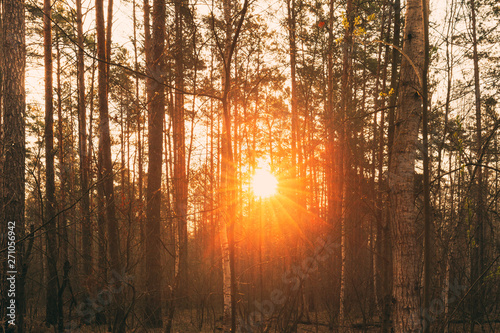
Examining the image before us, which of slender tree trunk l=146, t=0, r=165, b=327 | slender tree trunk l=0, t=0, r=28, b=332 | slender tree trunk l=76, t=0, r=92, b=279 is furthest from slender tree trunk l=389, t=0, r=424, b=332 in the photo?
slender tree trunk l=0, t=0, r=28, b=332

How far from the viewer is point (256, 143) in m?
15.6

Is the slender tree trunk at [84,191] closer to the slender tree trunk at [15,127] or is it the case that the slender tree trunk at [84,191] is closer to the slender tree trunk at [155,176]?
the slender tree trunk at [15,127]

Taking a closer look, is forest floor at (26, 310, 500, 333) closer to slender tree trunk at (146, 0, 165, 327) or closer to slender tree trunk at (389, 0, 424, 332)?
slender tree trunk at (146, 0, 165, 327)

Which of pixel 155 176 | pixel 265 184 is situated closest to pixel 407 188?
pixel 155 176

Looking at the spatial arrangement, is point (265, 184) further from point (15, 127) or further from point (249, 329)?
point (15, 127)

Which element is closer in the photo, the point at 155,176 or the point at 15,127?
the point at 15,127

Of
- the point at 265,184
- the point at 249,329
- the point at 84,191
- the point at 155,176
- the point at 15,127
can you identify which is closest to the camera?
the point at 84,191

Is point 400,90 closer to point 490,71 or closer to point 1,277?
point 1,277

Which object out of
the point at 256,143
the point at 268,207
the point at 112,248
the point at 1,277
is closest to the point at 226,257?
the point at 112,248

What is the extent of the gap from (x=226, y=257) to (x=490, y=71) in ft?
42.1

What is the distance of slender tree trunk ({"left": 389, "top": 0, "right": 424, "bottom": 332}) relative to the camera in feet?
10.2

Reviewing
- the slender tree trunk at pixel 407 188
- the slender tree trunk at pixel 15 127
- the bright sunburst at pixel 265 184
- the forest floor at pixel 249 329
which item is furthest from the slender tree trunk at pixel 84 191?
the bright sunburst at pixel 265 184

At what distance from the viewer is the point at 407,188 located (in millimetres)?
3195

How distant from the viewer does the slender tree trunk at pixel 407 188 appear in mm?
3102
